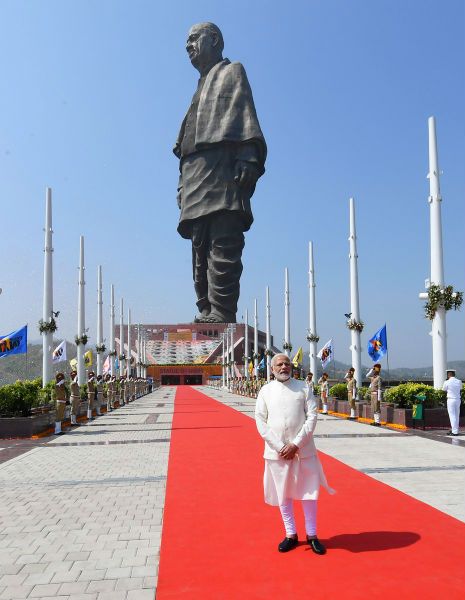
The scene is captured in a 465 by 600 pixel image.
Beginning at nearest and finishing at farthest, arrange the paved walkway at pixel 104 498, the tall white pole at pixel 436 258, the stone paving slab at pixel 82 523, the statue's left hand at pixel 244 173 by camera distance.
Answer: the stone paving slab at pixel 82 523, the paved walkway at pixel 104 498, the tall white pole at pixel 436 258, the statue's left hand at pixel 244 173

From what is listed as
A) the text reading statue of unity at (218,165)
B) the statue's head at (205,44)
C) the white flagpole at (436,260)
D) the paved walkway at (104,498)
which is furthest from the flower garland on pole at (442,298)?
the statue's head at (205,44)

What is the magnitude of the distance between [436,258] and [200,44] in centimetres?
9022

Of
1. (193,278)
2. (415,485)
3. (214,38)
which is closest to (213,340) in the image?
(193,278)

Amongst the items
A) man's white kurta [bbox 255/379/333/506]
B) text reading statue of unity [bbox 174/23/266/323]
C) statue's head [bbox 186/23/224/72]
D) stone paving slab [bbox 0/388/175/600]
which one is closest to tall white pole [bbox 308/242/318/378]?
stone paving slab [bbox 0/388/175/600]

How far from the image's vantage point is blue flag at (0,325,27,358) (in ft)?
70.4

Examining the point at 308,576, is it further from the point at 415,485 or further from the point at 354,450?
the point at 354,450

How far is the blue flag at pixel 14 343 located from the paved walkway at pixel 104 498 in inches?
215

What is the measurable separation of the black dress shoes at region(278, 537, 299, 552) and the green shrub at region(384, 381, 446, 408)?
13564mm

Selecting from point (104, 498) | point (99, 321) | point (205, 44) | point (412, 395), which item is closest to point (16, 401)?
point (104, 498)

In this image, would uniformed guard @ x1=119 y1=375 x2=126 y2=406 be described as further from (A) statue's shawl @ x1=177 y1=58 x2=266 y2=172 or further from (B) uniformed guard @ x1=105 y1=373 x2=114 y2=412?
(A) statue's shawl @ x1=177 y1=58 x2=266 y2=172

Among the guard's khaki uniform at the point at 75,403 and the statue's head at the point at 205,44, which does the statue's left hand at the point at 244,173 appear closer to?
the statue's head at the point at 205,44

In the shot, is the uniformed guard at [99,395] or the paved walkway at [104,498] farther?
the uniformed guard at [99,395]

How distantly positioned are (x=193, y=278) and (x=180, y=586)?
347 feet

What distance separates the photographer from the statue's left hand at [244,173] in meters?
98.0
